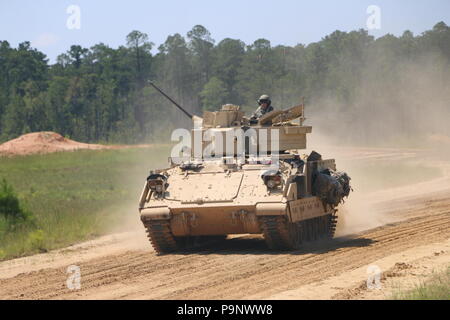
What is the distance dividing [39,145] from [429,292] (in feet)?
175

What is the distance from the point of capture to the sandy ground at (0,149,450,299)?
452 inches

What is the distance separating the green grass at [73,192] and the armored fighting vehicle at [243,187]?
382 centimetres

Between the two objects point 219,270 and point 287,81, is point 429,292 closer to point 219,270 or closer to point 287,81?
point 219,270

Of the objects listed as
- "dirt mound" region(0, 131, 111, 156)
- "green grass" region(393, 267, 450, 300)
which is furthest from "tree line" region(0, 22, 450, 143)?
"green grass" region(393, 267, 450, 300)

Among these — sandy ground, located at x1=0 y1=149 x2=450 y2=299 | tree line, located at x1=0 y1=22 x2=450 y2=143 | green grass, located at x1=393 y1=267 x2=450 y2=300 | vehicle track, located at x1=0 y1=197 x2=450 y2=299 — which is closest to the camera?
green grass, located at x1=393 y1=267 x2=450 y2=300

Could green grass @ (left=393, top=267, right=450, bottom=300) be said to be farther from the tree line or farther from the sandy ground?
the tree line

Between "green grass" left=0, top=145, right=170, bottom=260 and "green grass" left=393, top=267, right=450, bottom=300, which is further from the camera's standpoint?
"green grass" left=0, top=145, right=170, bottom=260

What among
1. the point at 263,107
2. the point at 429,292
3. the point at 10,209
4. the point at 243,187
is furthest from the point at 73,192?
the point at 429,292

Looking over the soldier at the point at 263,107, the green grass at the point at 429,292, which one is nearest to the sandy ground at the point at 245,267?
the green grass at the point at 429,292

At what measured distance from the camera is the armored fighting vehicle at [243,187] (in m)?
15.0

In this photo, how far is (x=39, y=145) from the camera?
6112 centimetres

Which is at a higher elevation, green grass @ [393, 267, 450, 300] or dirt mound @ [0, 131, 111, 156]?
green grass @ [393, 267, 450, 300]

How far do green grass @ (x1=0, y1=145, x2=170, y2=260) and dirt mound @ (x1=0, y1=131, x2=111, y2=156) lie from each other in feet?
15.0

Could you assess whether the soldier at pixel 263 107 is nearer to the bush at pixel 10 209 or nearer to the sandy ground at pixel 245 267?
the sandy ground at pixel 245 267
